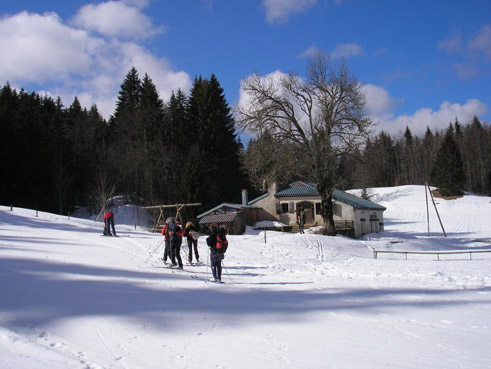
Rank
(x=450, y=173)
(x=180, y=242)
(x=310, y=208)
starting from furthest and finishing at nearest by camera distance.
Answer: (x=450, y=173)
(x=310, y=208)
(x=180, y=242)

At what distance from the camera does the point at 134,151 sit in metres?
48.6

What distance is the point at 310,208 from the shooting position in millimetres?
38438

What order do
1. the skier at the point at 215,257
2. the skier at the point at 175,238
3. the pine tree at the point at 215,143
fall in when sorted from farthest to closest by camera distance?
the pine tree at the point at 215,143 < the skier at the point at 175,238 < the skier at the point at 215,257

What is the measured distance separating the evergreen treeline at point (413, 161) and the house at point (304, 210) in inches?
75.3

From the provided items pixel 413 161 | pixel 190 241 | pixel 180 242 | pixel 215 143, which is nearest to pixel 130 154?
pixel 215 143

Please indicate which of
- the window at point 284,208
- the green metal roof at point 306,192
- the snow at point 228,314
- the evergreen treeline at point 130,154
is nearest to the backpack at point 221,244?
the snow at point 228,314

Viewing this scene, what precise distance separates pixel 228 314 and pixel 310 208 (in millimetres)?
31847

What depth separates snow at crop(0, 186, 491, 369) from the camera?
5.09 meters

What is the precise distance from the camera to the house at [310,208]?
37094 millimetres

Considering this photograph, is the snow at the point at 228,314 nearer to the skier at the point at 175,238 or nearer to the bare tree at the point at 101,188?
the skier at the point at 175,238

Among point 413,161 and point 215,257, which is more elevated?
point 413,161

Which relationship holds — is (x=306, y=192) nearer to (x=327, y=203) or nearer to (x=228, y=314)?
(x=327, y=203)

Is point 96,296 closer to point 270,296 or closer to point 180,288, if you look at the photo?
point 180,288

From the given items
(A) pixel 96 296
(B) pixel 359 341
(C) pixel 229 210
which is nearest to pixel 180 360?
(B) pixel 359 341
